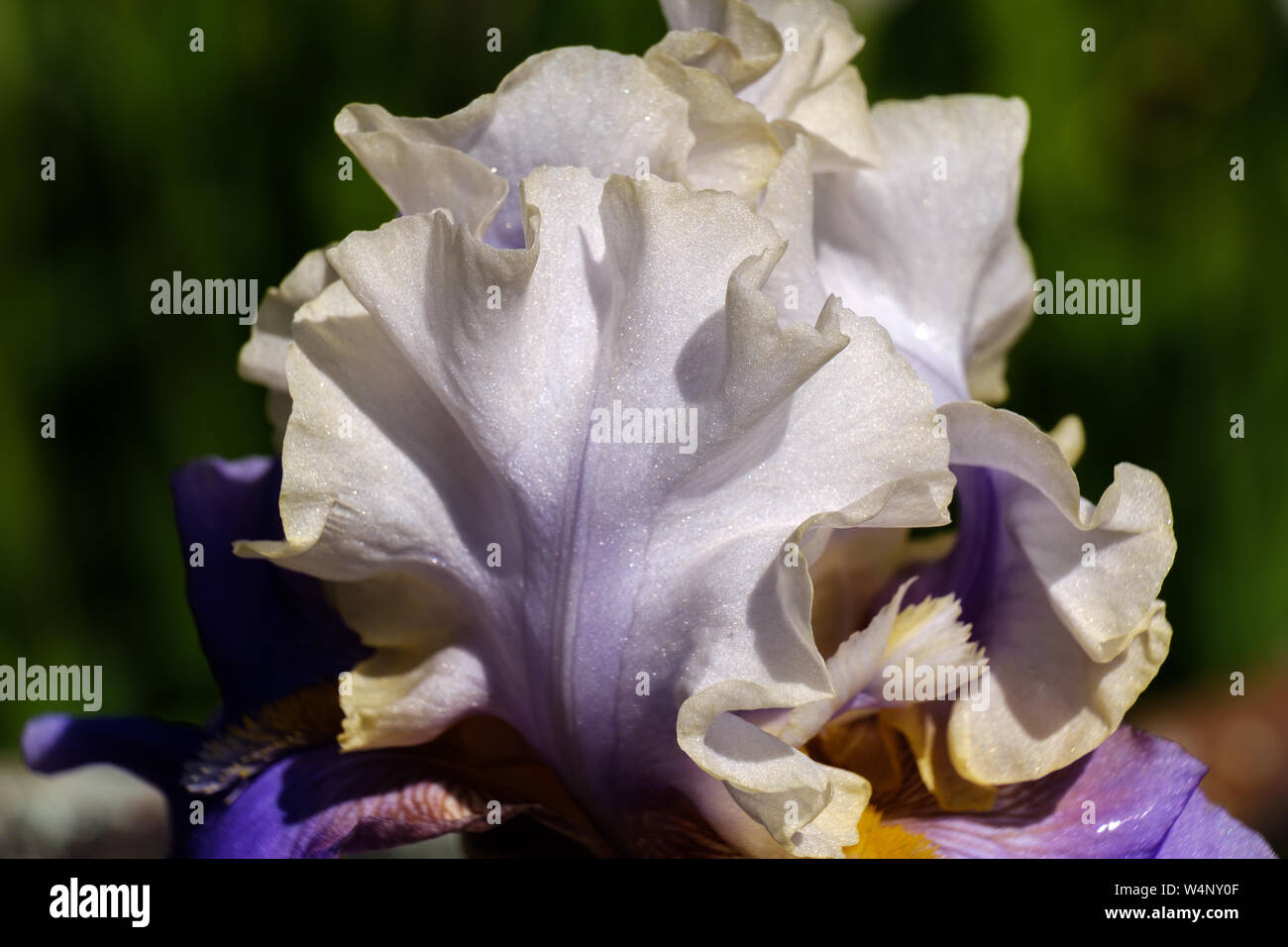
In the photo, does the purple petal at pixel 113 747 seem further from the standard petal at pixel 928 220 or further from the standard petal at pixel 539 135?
the standard petal at pixel 928 220

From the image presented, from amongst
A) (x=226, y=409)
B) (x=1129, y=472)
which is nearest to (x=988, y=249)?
(x=1129, y=472)

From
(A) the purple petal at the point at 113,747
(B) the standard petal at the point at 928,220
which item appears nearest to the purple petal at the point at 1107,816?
(B) the standard petal at the point at 928,220

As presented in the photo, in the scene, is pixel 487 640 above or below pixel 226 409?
below

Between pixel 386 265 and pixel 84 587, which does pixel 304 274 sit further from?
pixel 84 587

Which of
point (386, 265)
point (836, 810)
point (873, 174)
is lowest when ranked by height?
point (836, 810)

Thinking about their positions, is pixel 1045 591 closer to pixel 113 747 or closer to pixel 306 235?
pixel 113 747
